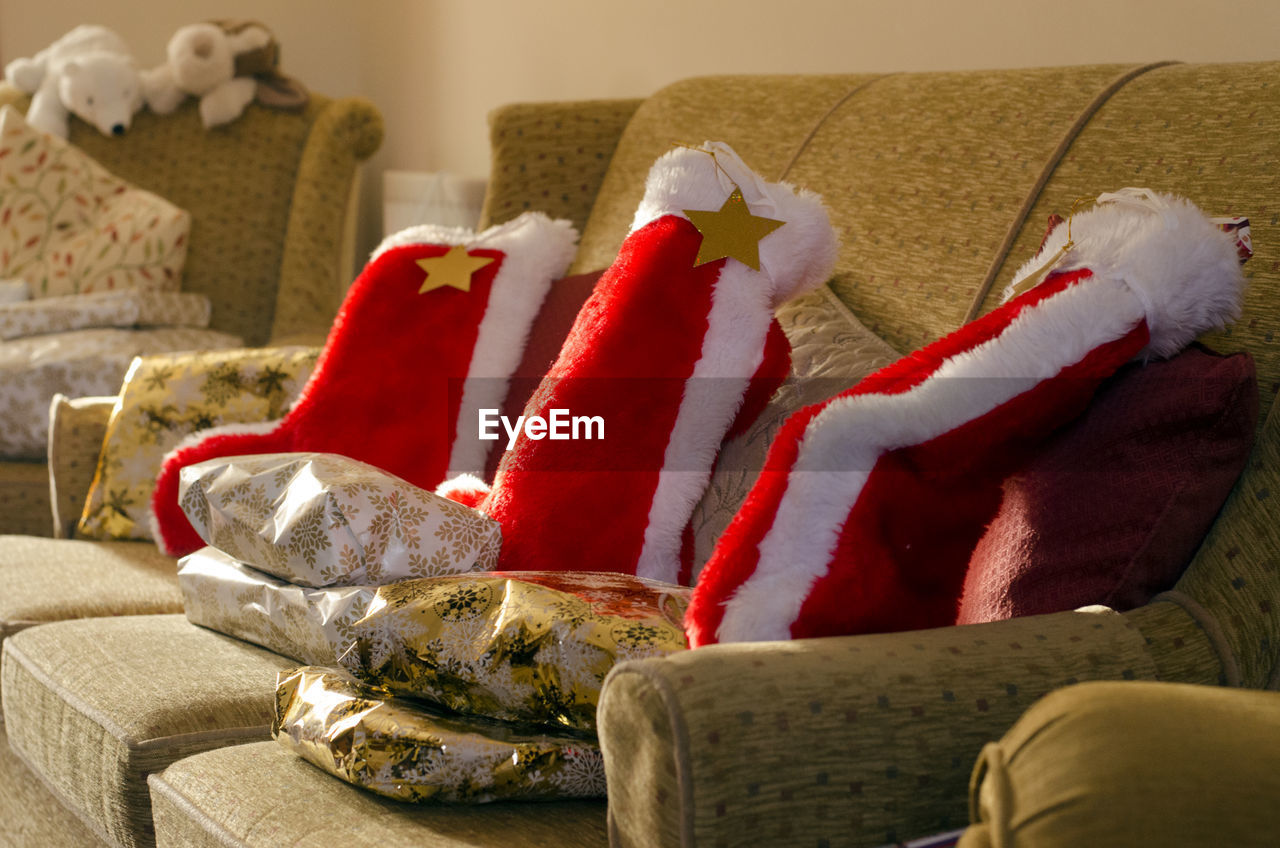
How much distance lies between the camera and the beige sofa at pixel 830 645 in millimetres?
692

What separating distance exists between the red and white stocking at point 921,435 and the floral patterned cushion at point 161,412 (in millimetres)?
1057

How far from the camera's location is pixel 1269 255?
3.28 ft

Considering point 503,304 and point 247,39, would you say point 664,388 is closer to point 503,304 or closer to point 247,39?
point 503,304

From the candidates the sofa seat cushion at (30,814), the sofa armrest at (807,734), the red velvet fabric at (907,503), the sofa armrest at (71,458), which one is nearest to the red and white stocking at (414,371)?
the sofa armrest at (71,458)

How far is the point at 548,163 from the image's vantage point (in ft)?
6.44

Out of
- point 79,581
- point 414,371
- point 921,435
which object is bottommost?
point 79,581

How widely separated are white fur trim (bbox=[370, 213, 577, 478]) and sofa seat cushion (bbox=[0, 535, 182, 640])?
39 centimetres

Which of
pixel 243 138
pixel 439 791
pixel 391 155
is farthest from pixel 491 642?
pixel 391 155

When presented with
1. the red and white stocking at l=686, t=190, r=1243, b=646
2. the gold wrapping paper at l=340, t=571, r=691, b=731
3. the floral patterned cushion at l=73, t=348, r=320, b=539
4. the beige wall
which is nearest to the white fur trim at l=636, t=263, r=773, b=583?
the gold wrapping paper at l=340, t=571, r=691, b=731

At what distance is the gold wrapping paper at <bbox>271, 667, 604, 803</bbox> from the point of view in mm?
880

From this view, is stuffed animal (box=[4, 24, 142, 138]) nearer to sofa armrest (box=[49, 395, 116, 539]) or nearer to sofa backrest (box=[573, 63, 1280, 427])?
sofa armrest (box=[49, 395, 116, 539])

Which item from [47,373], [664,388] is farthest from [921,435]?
[47,373]

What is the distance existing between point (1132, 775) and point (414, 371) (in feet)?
3.81

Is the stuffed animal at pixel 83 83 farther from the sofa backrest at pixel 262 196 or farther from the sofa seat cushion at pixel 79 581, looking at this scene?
the sofa seat cushion at pixel 79 581
